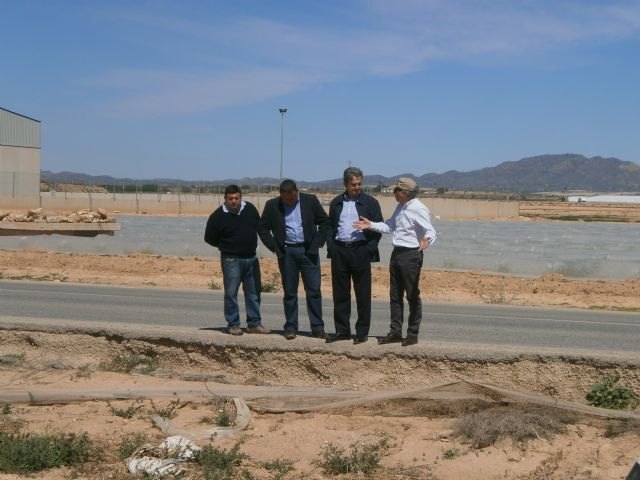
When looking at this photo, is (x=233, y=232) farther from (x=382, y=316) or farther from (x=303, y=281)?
(x=382, y=316)

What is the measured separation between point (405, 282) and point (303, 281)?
1.20 meters

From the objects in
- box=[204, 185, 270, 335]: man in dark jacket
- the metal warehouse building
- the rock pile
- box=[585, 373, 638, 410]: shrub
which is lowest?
box=[585, 373, 638, 410]: shrub

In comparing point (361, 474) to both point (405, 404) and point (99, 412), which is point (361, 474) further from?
point (99, 412)

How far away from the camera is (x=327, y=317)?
13.9 m

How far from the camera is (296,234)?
887cm

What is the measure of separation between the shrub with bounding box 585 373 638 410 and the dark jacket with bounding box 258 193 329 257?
2890 millimetres

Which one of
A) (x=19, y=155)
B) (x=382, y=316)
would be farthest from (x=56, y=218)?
(x=19, y=155)

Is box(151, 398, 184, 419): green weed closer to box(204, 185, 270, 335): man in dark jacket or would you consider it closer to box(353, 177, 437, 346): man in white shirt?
box(204, 185, 270, 335): man in dark jacket

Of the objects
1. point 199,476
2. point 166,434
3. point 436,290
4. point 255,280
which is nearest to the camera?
point 199,476

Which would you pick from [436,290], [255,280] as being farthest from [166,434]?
[436,290]

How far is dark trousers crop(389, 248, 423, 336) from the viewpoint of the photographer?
27.5 ft

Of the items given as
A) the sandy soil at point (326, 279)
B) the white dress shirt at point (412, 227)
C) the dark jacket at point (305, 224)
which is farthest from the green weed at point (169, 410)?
the sandy soil at point (326, 279)

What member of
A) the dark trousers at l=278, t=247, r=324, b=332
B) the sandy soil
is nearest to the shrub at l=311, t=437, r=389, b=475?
the dark trousers at l=278, t=247, r=324, b=332

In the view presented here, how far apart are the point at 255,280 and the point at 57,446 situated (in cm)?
308
